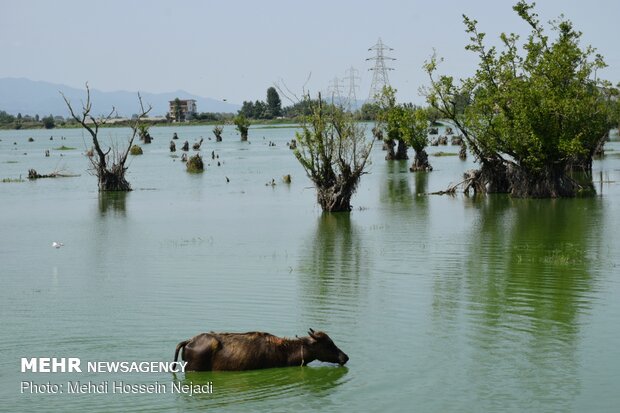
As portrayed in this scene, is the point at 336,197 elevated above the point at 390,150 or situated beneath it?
situated beneath

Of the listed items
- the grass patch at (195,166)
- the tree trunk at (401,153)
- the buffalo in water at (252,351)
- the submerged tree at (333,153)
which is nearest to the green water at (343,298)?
the buffalo in water at (252,351)

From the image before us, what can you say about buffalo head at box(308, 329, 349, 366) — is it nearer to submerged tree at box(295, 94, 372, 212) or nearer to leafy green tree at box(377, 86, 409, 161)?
submerged tree at box(295, 94, 372, 212)

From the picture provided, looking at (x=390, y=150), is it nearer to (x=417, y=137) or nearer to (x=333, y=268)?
(x=417, y=137)

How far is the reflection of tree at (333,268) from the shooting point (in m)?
17.1

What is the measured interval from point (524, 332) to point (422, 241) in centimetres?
1031

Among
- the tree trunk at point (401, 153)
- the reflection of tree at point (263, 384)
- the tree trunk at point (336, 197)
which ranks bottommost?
the reflection of tree at point (263, 384)

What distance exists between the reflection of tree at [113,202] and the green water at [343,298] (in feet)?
1.26

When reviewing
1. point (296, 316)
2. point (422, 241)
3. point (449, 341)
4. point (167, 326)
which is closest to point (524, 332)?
point (449, 341)

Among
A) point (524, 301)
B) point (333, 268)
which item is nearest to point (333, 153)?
point (333, 268)

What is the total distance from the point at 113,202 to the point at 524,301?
25126mm

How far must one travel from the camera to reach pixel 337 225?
29359mm

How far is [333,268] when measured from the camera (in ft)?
68.8

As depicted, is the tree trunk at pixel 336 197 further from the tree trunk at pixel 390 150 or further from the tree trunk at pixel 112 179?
the tree trunk at pixel 390 150

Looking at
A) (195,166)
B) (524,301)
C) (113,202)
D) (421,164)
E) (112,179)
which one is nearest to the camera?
(524,301)
